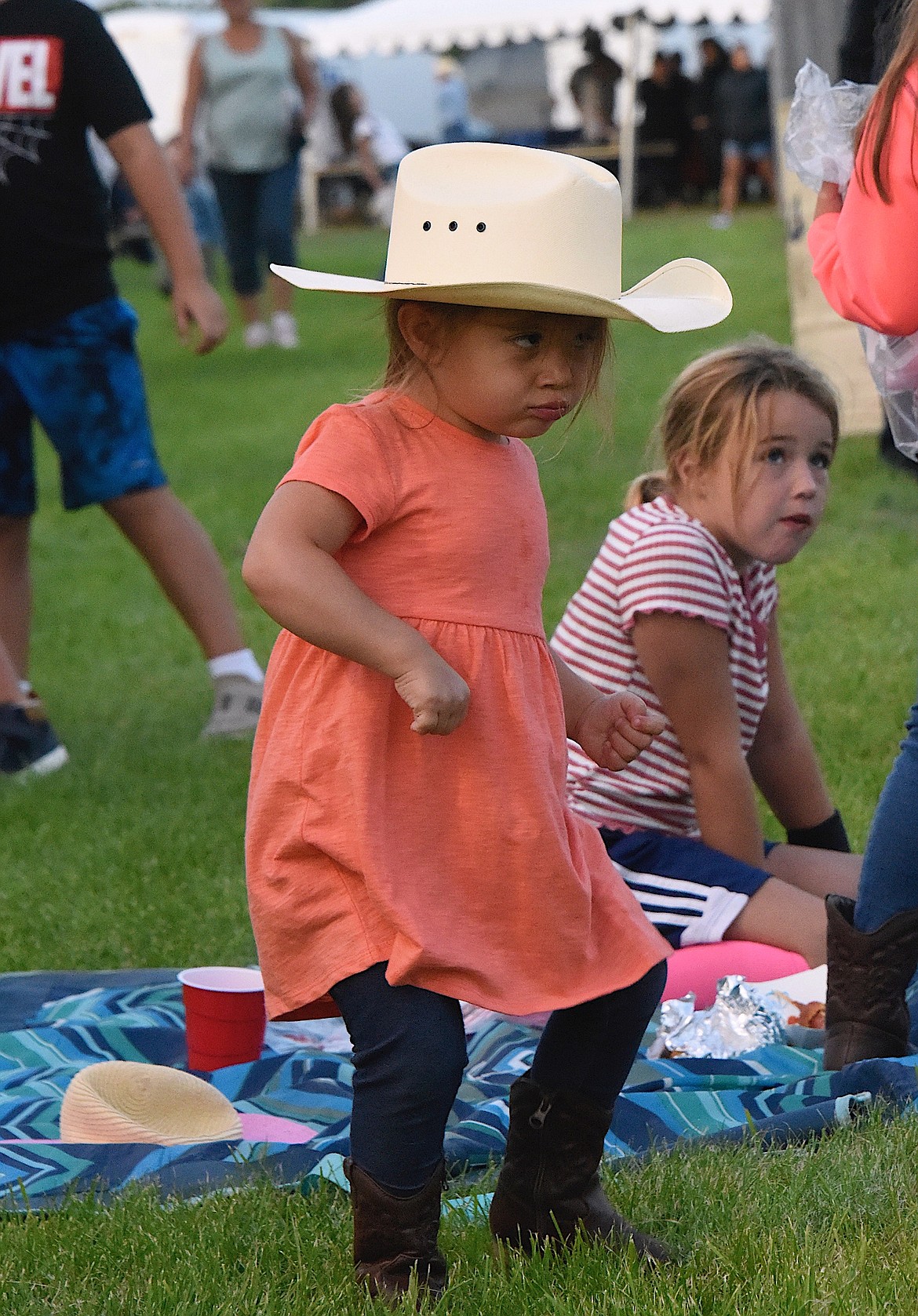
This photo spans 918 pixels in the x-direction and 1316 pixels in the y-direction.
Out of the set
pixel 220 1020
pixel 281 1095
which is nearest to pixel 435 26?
pixel 220 1020

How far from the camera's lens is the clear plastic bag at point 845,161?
9.22 feet

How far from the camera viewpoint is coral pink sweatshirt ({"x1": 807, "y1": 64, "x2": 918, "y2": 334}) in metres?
2.53

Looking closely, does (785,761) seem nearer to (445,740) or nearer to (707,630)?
(707,630)

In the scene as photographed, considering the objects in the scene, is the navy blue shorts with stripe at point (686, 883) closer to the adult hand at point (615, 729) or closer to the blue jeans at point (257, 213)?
the adult hand at point (615, 729)

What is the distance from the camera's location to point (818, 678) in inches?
215

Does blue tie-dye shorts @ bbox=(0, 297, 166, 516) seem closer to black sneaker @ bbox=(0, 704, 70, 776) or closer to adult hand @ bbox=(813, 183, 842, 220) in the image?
black sneaker @ bbox=(0, 704, 70, 776)

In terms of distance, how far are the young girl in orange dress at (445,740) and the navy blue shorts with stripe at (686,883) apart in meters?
1.10

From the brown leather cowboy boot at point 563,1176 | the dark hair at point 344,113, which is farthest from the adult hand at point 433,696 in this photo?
the dark hair at point 344,113

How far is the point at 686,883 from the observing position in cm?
341

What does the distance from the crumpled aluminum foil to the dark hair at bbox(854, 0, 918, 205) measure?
1.37 m

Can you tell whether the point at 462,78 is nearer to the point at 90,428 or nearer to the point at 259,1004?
the point at 90,428

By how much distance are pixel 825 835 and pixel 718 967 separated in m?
0.63

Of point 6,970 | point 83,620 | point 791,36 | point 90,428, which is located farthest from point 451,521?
point 791,36

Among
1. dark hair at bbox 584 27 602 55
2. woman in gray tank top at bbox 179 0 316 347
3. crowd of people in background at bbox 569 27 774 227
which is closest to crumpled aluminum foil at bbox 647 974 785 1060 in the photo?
woman in gray tank top at bbox 179 0 316 347
